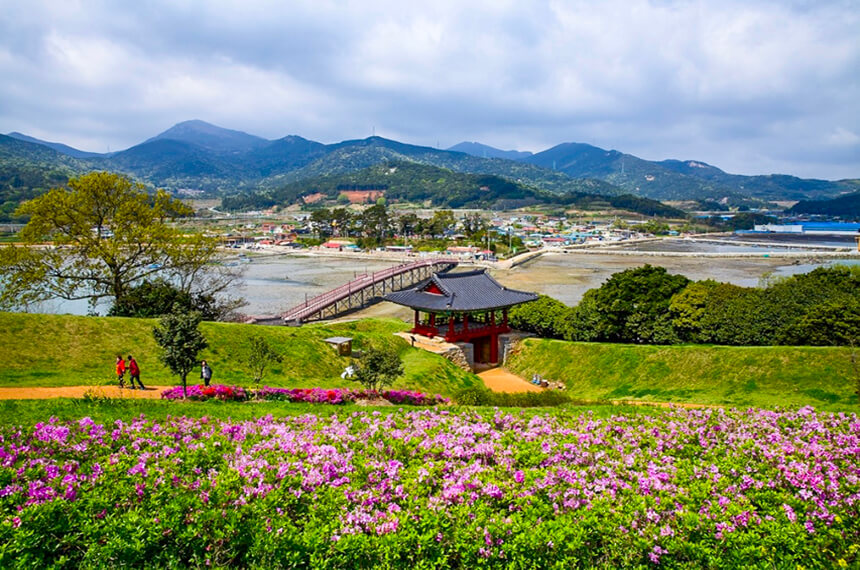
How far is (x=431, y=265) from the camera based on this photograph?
245 ft

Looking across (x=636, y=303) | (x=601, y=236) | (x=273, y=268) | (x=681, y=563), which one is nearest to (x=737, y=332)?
(x=636, y=303)

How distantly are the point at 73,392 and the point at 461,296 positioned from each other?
1703 cm

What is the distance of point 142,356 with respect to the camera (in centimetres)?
1864

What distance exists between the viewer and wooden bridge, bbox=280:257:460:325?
40.2 metres

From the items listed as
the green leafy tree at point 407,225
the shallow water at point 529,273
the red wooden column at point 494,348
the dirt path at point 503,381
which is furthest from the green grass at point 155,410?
the green leafy tree at point 407,225

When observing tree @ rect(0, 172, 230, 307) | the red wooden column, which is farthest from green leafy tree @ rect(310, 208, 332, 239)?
the red wooden column

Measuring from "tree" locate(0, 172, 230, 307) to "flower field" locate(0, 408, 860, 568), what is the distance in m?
21.8

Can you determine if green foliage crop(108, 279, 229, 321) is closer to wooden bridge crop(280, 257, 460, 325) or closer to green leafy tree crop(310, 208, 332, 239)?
wooden bridge crop(280, 257, 460, 325)

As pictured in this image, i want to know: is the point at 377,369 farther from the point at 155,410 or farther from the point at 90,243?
the point at 90,243

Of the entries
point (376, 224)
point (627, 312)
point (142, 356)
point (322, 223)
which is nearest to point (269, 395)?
point (142, 356)

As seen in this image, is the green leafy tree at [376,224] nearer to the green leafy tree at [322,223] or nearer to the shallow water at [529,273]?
the green leafy tree at [322,223]

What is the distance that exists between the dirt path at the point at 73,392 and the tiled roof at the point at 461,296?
45.4 ft

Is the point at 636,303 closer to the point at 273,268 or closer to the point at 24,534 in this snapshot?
the point at 24,534

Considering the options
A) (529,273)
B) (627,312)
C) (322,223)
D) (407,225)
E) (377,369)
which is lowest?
(529,273)
